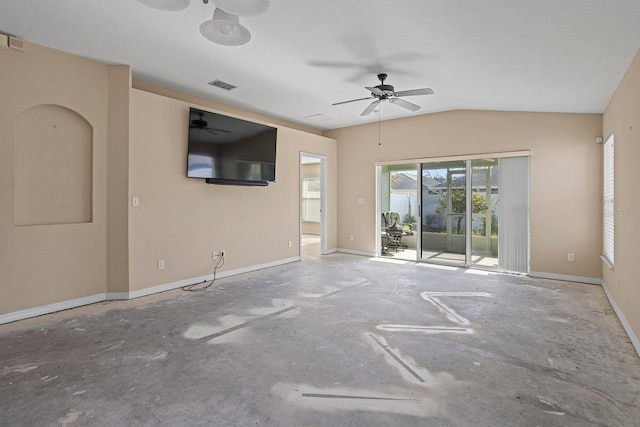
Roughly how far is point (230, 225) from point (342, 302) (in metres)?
2.42

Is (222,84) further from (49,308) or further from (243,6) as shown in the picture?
(49,308)

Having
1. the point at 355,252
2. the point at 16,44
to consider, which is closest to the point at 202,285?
the point at 16,44

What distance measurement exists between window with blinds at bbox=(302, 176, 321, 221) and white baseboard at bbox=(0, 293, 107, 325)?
304 inches

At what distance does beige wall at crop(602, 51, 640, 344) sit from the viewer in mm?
2754

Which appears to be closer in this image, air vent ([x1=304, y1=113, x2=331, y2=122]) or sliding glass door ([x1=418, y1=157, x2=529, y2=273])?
sliding glass door ([x1=418, y1=157, x2=529, y2=273])

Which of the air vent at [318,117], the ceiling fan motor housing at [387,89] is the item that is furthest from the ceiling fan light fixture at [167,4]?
the air vent at [318,117]

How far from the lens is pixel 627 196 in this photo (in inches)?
123

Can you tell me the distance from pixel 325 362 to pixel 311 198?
9016 millimetres

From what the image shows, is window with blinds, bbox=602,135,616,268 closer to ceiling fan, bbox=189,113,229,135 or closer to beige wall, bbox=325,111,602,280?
beige wall, bbox=325,111,602,280

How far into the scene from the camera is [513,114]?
5238 mm

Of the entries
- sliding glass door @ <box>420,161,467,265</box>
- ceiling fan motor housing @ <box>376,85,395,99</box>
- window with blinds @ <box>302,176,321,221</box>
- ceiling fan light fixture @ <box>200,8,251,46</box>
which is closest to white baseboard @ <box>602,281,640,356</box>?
sliding glass door @ <box>420,161,467,265</box>

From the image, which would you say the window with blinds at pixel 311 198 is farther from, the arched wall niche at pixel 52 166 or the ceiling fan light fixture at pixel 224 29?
the ceiling fan light fixture at pixel 224 29

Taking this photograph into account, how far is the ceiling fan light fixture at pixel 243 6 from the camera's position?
1925 mm

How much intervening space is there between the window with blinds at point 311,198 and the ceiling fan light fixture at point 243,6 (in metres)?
9.07
